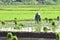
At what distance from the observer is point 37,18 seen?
11852 mm

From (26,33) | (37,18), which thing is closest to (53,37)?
(26,33)

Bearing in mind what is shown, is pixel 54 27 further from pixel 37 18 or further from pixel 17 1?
pixel 17 1

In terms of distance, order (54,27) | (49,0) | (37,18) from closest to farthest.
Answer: (54,27) < (37,18) < (49,0)

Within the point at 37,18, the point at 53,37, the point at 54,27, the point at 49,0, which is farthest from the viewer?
the point at 49,0

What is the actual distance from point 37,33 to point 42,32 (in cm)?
18

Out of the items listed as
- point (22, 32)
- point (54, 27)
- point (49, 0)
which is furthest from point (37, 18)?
point (49, 0)

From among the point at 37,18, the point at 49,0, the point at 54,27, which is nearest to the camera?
the point at 54,27

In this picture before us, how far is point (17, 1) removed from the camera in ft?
114

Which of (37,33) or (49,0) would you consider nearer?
(37,33)

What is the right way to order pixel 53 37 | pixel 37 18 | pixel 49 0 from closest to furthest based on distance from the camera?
pixel 53 37 → pixel 37 18 → pixel 49 0

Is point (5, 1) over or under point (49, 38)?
under

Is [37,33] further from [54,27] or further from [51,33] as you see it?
[54,27]

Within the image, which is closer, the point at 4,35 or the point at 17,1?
the point at 4,35

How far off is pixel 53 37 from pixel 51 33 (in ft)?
0.56
